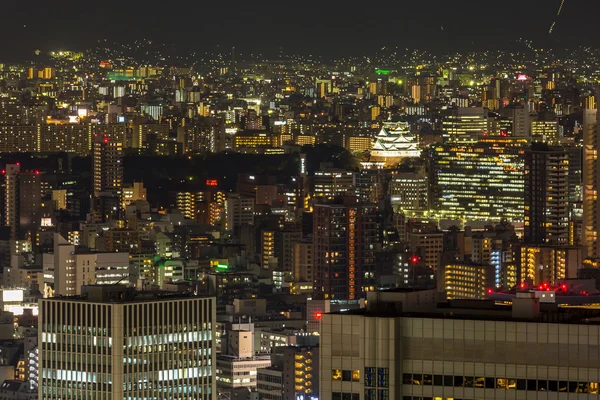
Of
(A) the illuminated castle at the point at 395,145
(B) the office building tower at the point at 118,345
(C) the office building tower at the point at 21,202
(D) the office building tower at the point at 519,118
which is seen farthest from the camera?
(A) the illuminated castle at the point at 395,145

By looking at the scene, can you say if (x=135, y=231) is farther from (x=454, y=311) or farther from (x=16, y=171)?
(x=454, y=311)

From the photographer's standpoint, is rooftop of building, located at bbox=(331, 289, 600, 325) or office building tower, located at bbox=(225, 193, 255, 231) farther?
office building tower, located at bbox=(225, 193, 255, 231)

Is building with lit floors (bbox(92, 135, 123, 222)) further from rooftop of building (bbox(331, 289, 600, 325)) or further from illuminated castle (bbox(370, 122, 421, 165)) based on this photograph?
rooftop of building (bbox(331, 289, 600, 325))

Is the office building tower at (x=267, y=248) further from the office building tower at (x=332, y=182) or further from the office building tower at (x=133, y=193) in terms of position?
the office building tower at (x=133, y=193)

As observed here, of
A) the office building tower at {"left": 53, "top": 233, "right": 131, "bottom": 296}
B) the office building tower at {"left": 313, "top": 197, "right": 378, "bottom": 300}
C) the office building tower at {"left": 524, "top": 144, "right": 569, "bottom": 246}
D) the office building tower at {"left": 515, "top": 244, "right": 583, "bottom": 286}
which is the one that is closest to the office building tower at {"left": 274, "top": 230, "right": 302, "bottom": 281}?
the office building tower at {"left": 313, "top": 197, "right": 378, "bottom": 300}

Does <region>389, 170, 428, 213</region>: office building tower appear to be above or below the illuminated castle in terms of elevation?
below

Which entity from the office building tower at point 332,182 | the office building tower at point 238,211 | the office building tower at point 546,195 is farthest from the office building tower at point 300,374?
the office building tower at point 332,182

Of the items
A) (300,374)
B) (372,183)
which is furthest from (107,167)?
(300,374)
